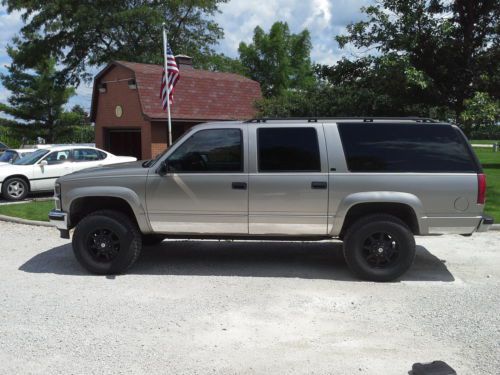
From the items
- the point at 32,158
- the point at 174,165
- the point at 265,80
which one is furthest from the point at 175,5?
the point at 174,165

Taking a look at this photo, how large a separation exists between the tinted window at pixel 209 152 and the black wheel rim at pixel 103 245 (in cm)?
113

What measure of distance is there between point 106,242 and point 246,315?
2.29 m

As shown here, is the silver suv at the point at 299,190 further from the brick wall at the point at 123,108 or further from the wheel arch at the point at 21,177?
the brick wall at the point at 123,108

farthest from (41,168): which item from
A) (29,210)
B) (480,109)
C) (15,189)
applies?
(480,109)

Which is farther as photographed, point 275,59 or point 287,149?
point 275,59

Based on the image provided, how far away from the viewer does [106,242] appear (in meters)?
6.39

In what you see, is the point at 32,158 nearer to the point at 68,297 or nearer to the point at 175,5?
the point at 68,297

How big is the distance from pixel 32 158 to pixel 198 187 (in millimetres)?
9779

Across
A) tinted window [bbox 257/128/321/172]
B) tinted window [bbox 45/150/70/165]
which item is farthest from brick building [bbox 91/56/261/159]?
tinted window [bbox 257/128/321/172]

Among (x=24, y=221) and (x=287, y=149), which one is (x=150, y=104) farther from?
(x=287, y=149)

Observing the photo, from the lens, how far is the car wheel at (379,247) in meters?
5.96

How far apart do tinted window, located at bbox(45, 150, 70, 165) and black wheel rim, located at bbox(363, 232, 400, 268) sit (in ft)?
35.0

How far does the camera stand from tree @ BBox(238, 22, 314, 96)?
51531mm

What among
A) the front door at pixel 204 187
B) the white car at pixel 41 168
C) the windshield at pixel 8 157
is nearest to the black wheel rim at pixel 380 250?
the front door at pixel 204 187
